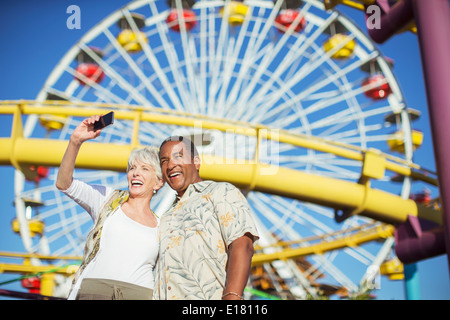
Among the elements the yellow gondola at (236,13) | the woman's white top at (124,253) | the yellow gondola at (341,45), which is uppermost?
the yellow gondola at (236,13)

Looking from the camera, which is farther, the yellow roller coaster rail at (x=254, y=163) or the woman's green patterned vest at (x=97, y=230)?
the yellow roller coaster rail at (x=254, y=163)

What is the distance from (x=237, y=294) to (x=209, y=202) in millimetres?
336

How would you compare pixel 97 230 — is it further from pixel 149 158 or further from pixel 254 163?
pixel 254 163

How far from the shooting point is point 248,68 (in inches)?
363

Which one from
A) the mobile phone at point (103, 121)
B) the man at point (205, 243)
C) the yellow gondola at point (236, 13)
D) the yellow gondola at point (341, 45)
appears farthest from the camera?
the yellow gondola at point (236, 13)

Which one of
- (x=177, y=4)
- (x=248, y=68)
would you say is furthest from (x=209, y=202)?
(x=177, y=4)

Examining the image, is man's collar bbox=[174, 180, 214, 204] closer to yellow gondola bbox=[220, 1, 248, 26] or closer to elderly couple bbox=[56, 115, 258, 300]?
elderly couple bbox=[56, 115, 258, 300]

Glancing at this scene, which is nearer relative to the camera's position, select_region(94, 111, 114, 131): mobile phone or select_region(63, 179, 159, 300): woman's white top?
select_region(63, 179, 159, 300): woman's white top

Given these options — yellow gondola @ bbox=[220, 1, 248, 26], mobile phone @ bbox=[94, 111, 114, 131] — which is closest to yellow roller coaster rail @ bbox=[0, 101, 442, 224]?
mobile phone @ bbox=[94, 111, 114, 131]

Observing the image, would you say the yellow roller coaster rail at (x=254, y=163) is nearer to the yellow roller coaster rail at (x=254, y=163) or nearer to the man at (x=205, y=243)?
the yellow roller coaster rail at (x=254, y=163)

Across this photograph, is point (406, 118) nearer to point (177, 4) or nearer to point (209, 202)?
point (177, 4)

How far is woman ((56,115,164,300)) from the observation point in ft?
5.28

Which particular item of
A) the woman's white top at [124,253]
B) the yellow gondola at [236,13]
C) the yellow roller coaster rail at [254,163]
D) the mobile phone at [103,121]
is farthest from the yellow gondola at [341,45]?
the woman's white top at [124,253]

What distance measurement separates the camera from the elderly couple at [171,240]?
1559mm
